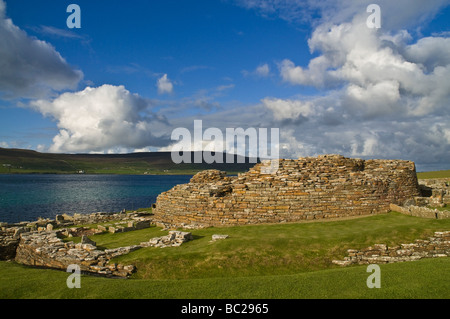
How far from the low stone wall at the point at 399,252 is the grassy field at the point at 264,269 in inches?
15.4

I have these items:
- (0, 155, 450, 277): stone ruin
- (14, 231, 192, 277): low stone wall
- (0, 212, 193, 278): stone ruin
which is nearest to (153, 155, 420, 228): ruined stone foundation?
(0, 155, 450, 277): stone ruin

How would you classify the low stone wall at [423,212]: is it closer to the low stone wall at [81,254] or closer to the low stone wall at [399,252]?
the low stone wall at [399,252]

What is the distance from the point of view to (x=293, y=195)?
60.5 feet

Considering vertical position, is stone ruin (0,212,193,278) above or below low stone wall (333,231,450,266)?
below

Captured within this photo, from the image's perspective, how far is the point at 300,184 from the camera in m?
18.5

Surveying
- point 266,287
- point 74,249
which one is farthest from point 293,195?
point 74,249

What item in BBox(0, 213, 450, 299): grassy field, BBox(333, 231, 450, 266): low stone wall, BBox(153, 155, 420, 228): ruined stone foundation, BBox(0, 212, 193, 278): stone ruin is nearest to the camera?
BBox(0, 213, 450, 299): grassy field

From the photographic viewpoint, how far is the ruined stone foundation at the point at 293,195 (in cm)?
1841

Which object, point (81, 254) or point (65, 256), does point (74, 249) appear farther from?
point (81, 254)

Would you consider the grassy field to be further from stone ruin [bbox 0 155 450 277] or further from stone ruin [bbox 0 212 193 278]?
stone ruin [bbox 0 155 450 277]

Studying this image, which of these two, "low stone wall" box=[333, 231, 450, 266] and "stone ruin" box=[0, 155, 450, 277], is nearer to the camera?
"low stone wall" box=[333, 231, 450, 266]

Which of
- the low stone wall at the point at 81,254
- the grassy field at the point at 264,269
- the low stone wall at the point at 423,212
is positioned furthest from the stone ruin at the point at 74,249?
the low stone wall at the point at 423,212

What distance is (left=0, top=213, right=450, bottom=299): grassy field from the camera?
25.8 feet

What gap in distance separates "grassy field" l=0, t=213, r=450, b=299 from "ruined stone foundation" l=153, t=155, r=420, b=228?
126 cm
